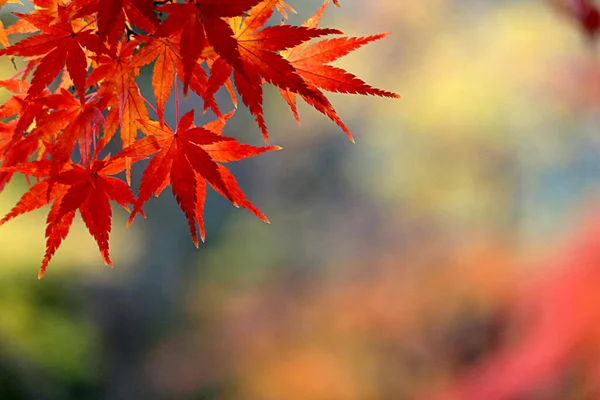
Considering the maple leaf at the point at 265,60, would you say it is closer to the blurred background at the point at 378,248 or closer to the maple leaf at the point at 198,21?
the maple leaf at the point at 198,21

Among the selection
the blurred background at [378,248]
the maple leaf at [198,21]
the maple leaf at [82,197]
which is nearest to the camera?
the maple leaf at [198,21]

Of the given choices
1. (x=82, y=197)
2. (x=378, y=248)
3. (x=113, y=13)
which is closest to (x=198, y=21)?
(x=113, y=13)

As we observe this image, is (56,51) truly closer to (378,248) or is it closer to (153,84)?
(153,84)

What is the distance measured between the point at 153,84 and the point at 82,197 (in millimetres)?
127

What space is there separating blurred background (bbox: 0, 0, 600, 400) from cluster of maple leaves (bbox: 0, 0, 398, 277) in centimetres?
256

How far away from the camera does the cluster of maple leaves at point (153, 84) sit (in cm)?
46

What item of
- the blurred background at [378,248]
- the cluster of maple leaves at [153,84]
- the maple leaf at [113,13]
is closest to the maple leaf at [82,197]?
the cluster of maple leaves at [153,84]

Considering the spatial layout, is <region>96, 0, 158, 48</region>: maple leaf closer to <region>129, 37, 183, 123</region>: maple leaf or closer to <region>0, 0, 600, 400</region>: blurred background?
<region>129, 37, 183, 123</region>: maple leaf

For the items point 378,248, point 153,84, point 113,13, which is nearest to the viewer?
point 113,13

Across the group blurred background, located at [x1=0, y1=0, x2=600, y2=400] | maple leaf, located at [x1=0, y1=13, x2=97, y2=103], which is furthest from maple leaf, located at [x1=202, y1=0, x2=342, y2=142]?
blurred background, located at [x1=0, y1=0, x2=600, y2=400]

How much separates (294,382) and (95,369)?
1.06 metres

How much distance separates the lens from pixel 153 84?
55 cm

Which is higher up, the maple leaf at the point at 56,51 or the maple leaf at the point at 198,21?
the maple leaf at the point at 198,21

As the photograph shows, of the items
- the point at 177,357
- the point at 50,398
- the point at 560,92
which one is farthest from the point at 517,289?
the point at 50,398
